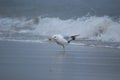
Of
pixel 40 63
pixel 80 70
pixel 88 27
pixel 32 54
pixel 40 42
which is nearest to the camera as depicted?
pixel 80 70

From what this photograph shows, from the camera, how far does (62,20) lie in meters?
20.5

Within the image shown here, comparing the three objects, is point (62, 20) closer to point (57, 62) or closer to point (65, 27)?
point (65, 27)

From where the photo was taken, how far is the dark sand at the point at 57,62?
860 cm

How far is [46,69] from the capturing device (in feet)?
30.5

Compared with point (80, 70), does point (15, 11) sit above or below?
above

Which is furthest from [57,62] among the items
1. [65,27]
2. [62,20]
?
[62,20]

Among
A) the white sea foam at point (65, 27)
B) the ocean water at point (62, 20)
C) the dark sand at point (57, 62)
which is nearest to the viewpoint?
the dark sand at point (57, 62)

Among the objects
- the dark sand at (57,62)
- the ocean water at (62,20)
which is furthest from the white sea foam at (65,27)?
the dark sand at (57,62)

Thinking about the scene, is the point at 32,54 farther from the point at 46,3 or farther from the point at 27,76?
the point at 46,3

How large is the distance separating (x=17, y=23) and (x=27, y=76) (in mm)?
12633

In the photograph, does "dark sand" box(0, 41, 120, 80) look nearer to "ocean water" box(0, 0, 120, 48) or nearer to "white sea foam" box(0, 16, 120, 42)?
"ocean water" box(0, 0, 120, 48)

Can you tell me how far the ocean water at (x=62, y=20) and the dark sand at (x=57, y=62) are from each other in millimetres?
1247

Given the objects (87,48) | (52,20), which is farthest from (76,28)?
(87,48)

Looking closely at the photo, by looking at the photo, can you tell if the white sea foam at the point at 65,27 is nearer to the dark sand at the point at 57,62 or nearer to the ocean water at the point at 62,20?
the ocean water at the point at 62,20
